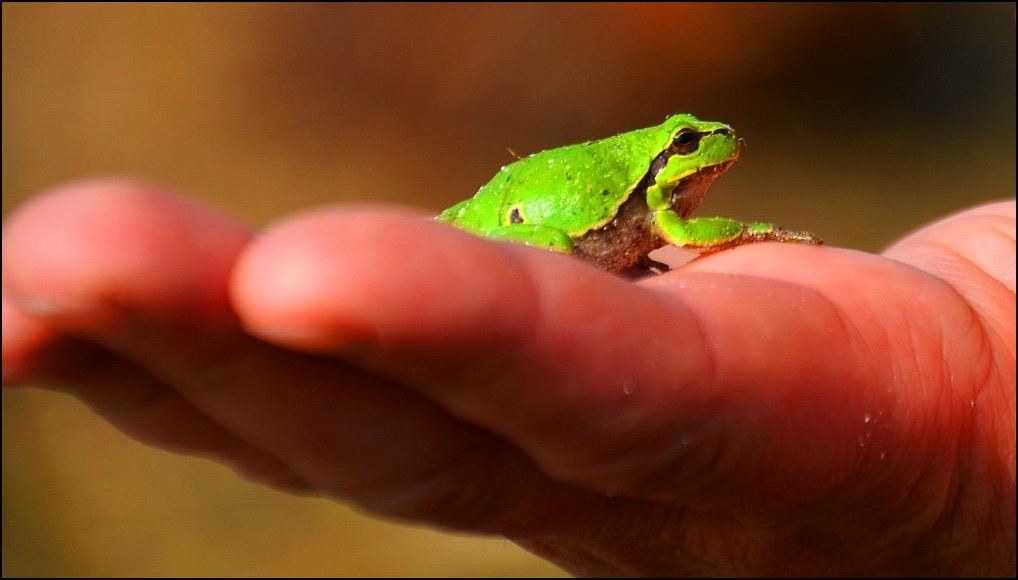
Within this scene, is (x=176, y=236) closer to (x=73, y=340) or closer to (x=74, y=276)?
(x=74, y=276)

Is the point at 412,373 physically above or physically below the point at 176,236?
below

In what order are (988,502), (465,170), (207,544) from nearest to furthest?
(988,502) → (207,544) → (465,170)

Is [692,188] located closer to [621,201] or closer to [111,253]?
[621,201]

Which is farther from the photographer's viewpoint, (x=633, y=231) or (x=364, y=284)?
(x=633, y=231)

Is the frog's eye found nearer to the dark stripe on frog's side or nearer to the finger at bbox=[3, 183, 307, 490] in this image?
the dark stripe on frog's side

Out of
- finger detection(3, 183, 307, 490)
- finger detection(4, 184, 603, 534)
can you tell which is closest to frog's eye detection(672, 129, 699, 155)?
finger detection(4, 184, 603, 534)

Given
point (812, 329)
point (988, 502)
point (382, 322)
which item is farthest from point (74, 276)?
point (988, 502)

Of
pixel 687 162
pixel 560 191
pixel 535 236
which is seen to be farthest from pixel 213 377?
pixel 687 162

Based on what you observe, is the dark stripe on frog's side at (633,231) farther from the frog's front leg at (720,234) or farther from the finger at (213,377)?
the finger at (213,377)
